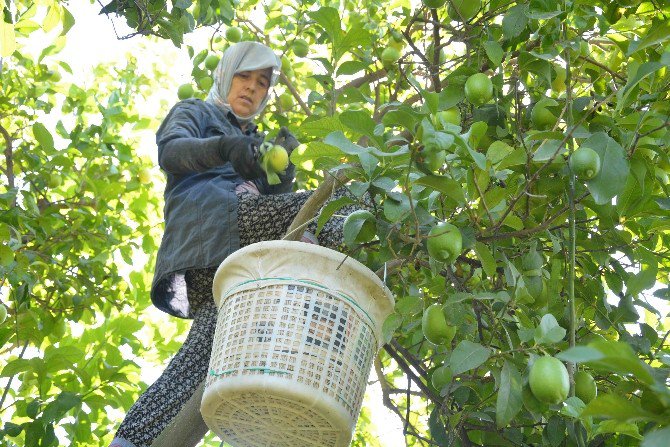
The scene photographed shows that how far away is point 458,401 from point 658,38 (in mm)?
866

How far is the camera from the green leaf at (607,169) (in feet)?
5.40

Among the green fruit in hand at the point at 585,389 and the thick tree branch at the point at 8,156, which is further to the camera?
the thick tree branch at the point at 8,156

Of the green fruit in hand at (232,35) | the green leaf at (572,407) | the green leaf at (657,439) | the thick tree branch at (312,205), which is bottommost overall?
the green leaf at (657,439)

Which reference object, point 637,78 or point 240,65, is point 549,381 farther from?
point 240,65

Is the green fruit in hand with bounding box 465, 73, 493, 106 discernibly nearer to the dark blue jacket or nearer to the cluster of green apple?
the dark blue jacket

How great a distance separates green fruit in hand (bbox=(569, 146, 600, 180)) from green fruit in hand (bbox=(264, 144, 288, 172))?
0.63 metres

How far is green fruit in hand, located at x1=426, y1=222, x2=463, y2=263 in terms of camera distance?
5.41ft

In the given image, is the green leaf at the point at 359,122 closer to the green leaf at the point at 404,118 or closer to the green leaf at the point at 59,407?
the green leaf at the point at 404,118

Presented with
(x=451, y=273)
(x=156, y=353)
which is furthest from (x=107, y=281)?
(x=451, y=273)

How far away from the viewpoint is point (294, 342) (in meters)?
1.83

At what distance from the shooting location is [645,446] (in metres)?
1.04

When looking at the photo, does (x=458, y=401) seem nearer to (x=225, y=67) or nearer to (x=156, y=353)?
(x=225, y=67)

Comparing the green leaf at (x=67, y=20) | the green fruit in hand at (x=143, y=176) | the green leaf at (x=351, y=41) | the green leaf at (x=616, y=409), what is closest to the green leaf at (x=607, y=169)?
the green leaf at (x=616, y=409)

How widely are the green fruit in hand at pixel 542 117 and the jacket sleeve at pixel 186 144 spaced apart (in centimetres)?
75
